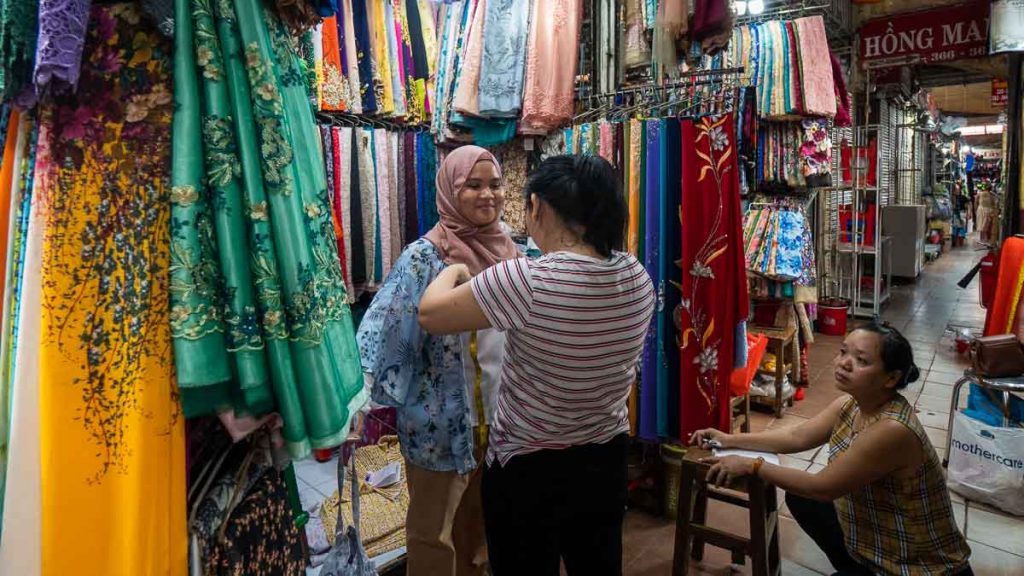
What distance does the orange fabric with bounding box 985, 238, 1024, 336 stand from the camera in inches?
136

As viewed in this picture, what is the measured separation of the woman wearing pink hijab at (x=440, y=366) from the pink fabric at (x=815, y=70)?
3.54 m

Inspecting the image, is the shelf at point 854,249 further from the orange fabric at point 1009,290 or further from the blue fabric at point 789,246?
the orange fabric at point 1009,290

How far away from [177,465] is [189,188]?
407 millimetres

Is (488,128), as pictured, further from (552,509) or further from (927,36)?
(927,36)

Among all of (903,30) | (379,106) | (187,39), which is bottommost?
(187,39)

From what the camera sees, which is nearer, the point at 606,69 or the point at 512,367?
the point at 512,367

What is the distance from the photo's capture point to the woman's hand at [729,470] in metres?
2.15

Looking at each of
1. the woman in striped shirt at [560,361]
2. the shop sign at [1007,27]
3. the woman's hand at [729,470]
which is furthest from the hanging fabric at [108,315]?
the shop sign at [1007,27]

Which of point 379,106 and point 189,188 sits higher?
point 379,106

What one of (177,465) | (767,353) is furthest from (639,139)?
(767,353)

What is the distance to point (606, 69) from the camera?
304 centimetres

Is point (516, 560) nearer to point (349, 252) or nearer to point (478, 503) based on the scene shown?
point (478, 503)

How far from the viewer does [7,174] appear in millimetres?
901

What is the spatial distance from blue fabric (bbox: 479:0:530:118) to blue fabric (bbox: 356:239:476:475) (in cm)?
149
